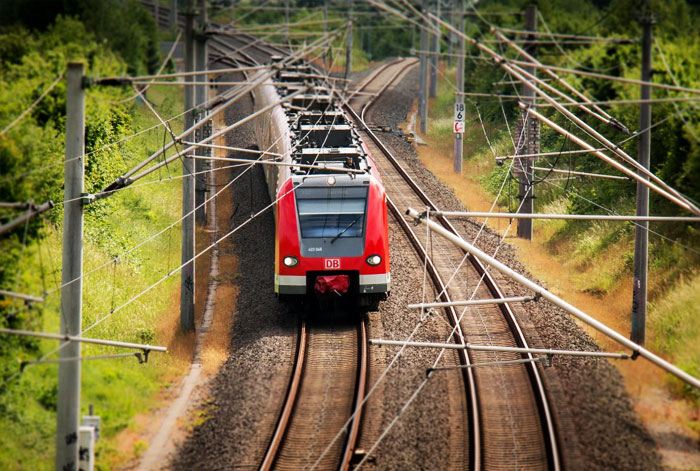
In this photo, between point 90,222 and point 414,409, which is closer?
point 414,409

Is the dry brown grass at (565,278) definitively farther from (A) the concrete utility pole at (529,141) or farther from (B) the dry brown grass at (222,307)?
(B) the dry brown grass at (222,307)

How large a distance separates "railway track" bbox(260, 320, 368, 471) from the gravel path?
0.25 metres

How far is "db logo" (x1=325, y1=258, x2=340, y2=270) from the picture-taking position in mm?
17328

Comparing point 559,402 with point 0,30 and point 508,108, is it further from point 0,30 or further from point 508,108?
point 508,108

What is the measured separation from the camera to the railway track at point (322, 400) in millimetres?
13078

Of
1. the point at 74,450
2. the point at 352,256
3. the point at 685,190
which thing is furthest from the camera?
the point at 685,190

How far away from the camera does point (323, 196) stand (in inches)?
700

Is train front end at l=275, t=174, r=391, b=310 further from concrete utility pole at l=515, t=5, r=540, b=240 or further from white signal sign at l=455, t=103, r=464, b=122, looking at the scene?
white signal sign at l=455, t=103, r=464, b=122

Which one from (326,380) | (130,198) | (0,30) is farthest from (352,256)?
(0,30)

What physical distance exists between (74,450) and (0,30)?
15.5 m

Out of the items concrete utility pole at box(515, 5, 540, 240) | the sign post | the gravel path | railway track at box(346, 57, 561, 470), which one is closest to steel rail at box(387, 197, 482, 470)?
railway track at box(346, 57, 561, 470)

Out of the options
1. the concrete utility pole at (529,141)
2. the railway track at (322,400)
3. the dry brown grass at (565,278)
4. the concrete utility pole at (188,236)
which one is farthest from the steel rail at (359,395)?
the concrete utility pole at (529,141)

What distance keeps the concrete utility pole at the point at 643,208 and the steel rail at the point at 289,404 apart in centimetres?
664

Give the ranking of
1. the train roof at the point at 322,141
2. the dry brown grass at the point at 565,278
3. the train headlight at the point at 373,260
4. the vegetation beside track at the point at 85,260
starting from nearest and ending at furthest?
1. the vegetation beside track at the point at 85,260
2. the dry brown grass at the point at 565,278
3. the train headlight at the point at 373,260
4. the train roof at the point at 322,141
